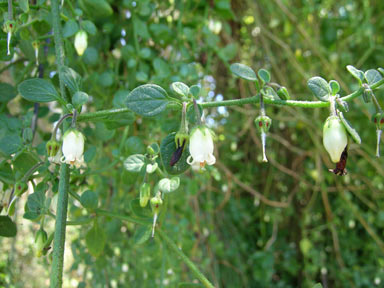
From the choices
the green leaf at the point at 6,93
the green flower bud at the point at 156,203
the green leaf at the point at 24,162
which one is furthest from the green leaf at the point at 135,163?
the green leaf at the point at 6,93

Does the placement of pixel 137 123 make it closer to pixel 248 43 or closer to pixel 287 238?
pixel 248 43

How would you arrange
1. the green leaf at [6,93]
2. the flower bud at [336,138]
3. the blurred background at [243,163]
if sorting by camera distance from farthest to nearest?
the blurred background at [243,163] → the green leaf at [6,93] → the flower bud at [336,138]

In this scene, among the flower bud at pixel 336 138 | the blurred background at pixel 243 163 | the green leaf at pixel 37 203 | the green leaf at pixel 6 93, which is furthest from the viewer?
the blurred background at pixel 243 163

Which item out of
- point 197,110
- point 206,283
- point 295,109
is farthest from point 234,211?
point 197,110

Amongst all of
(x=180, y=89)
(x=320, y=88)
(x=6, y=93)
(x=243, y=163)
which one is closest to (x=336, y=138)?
(x=320, y=88)

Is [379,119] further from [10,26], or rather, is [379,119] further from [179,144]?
[10,26]

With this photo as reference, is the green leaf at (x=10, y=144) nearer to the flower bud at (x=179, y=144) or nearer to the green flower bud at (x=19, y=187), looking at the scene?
the green flower bud at (x=19, y=187)

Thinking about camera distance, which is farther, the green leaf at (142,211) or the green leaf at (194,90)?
the green leaf at (142,211)
